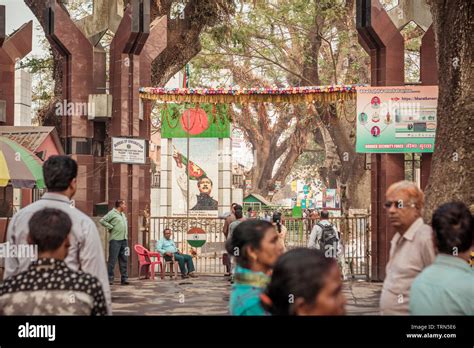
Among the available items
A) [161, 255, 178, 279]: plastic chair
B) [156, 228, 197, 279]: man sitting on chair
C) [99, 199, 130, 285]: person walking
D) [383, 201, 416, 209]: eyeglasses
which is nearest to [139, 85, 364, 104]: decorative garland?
[156, 228, 197, 279]: man sitting on chair

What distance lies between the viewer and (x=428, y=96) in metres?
18.6

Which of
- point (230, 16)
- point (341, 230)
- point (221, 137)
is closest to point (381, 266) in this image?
point (341, 230)

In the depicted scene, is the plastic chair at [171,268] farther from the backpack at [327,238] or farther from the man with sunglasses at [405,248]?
the man with sunglasses at [405,248]

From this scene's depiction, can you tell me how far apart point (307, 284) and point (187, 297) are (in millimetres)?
12820

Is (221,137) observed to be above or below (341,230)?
above

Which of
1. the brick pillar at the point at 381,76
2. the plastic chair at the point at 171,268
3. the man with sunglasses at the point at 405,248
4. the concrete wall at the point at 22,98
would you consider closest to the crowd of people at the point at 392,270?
the man with sunglasses at the point at 405,248

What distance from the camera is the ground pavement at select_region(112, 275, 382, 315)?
13.8 m

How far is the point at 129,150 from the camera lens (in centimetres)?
1992

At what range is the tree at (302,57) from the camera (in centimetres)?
2761

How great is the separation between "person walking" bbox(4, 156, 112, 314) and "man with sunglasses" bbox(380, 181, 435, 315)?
1.88m

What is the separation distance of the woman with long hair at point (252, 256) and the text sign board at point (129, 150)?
14.9 metres

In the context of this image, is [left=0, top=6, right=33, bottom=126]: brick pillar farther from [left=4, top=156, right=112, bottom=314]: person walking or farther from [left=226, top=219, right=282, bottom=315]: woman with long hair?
[left=226, top=219, right=282, bottom=315]: woman with long hair

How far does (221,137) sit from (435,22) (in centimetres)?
2397
